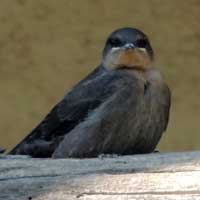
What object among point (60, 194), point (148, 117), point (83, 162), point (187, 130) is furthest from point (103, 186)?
point (187, 130)

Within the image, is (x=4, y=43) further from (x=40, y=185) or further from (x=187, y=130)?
(x=40, y=185)

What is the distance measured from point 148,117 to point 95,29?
1832mm

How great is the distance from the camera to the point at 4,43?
4980 mm

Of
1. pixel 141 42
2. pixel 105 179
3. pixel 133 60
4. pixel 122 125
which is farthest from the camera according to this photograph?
pixel 141 42

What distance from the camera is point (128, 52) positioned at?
3490 millimetres

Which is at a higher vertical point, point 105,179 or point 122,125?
point 105,179

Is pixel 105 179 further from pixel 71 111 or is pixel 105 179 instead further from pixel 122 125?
pixel 71 111

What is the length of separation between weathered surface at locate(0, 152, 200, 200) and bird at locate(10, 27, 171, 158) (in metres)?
0.86

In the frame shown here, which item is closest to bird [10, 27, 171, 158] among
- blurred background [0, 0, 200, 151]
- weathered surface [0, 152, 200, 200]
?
weathered surface [0, 152, 200, 200]

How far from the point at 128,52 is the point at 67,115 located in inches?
10.8

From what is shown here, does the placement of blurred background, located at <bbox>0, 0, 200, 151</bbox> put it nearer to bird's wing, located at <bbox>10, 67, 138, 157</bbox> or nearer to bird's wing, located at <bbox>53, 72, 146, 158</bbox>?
bird's wing, located at <bbox>10, 67, 138, 157</bbox>

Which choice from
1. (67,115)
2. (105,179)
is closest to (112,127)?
(67,115)

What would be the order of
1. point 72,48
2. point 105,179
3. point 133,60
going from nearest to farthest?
point 105,179
point 133,60
point 72,48

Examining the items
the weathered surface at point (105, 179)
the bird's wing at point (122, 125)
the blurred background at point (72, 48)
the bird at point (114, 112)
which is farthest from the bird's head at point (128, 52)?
the blurred background at point (72, 48)
